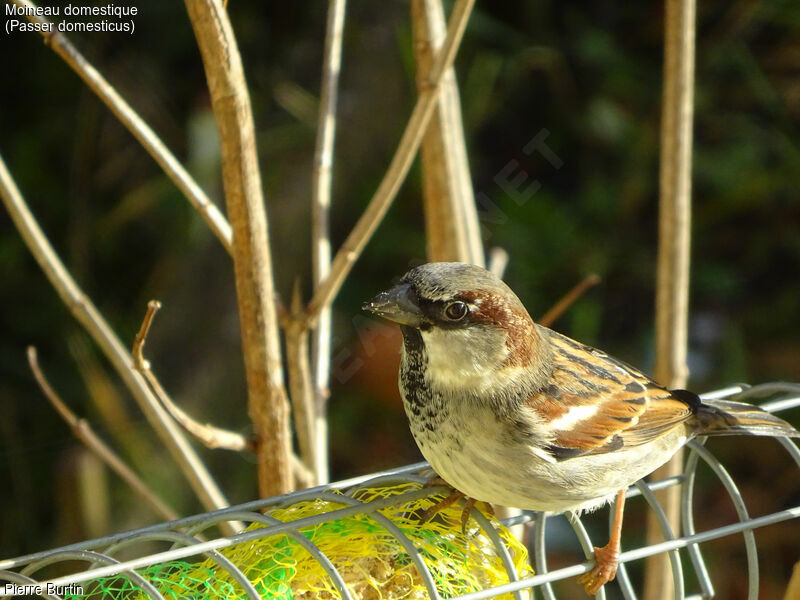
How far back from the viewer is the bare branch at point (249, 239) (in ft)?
4.38

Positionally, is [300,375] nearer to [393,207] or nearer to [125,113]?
[125,113]

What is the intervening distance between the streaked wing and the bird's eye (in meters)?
0.20

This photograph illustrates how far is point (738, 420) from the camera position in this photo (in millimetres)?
1733

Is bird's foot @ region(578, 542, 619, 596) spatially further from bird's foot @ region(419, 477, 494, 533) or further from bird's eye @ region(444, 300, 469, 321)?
bird's eye @ region(444, 300, 469, 321)

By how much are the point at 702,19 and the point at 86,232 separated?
225cm

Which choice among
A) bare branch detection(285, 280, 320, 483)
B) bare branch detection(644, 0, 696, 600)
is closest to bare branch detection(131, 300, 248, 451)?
bare branch detection(285, 280, 320, 483)

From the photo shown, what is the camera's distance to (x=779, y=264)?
11.1ft

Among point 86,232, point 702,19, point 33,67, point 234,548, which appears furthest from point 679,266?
point 33,67

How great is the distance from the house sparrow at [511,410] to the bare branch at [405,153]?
0.10 metres

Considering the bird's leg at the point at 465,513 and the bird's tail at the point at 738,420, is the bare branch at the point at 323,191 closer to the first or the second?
the bird's leg at the point at 465,513

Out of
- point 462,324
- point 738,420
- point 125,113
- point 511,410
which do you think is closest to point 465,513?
point 511,410

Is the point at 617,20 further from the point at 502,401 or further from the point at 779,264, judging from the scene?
the point at 502,401

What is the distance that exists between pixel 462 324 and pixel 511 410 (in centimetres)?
17

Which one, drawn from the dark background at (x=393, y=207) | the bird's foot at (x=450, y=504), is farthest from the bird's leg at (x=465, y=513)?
the dark background at (x=393, y=207)
